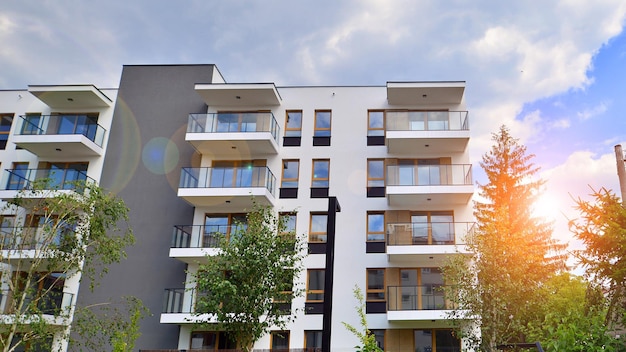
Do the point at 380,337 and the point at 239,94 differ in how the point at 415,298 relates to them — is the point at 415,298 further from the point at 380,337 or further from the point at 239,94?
the point at 239,94

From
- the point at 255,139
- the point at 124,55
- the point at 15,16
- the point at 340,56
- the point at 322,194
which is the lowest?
the point at 322,194

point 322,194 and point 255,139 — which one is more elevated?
point 255,139

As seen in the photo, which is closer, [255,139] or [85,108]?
[255,139]

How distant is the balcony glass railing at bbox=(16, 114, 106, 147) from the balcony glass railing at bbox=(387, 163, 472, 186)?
13372 mm

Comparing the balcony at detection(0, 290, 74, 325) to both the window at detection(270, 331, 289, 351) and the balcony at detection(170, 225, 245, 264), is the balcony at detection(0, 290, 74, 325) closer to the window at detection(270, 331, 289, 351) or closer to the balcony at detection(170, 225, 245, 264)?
the balcony at detection(170, 225, 245, 264)

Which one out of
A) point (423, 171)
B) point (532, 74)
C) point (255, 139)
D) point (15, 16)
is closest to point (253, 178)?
point (255, 139)

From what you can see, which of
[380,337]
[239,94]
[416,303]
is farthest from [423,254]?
[239,94]

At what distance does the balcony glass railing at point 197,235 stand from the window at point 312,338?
4.89 metres

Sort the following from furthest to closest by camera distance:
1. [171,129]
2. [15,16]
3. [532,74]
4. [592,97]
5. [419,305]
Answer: [171,129] → [532,74] → [419,305] → [592,97] → [15,16]

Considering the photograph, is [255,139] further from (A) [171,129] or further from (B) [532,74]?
(B) [532,74]

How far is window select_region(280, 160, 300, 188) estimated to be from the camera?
22297 millimetres

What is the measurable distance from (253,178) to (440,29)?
923cm

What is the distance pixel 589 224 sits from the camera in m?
21.0

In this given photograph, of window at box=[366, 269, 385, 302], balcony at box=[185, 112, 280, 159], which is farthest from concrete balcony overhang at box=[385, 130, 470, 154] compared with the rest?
window at box=[366, 269, 385, 302]
